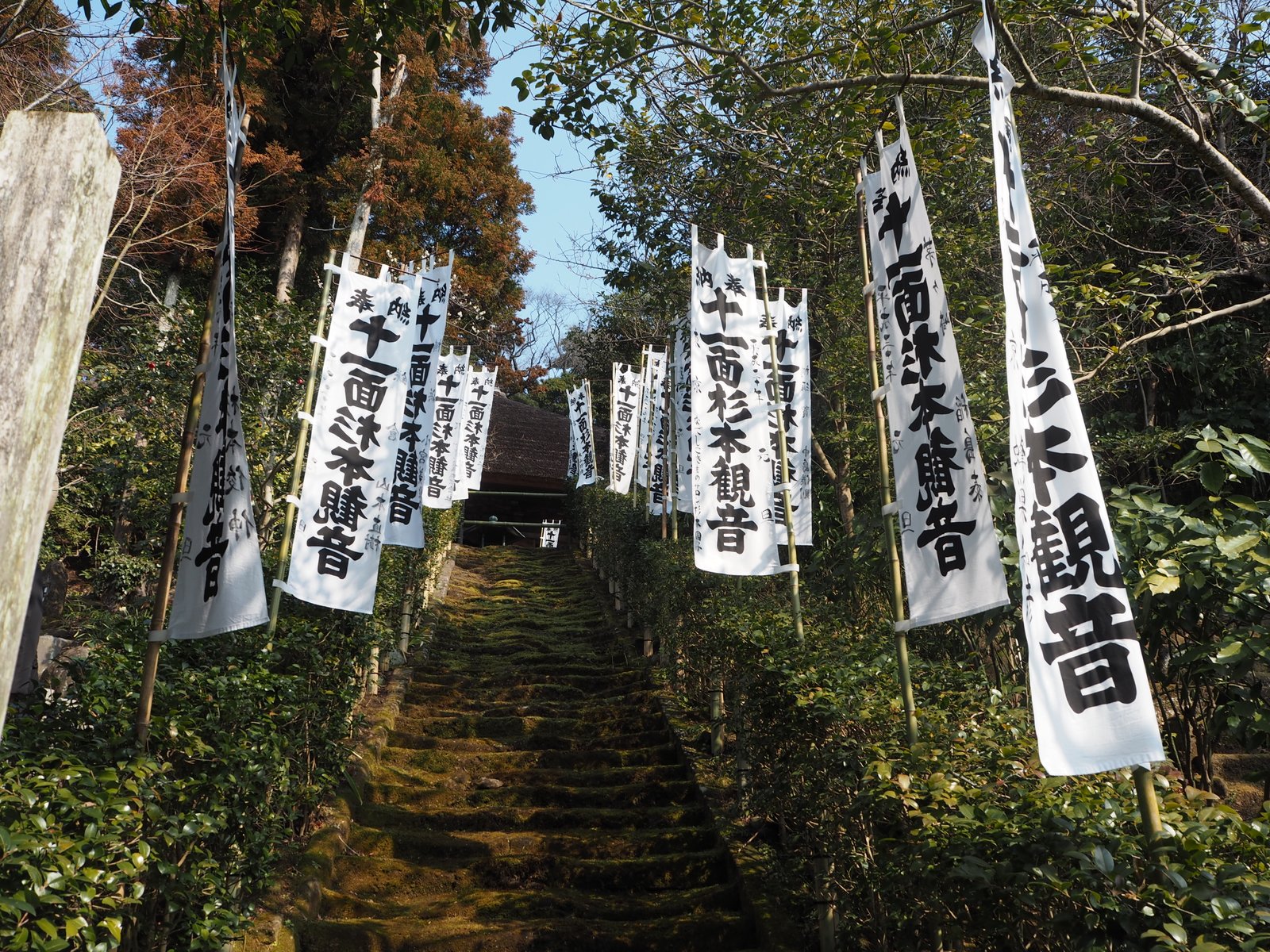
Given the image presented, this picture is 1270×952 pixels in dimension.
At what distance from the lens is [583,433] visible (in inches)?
790

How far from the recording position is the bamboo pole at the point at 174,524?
11.6 ft

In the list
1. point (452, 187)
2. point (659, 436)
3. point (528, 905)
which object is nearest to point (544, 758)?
point (528, 905)

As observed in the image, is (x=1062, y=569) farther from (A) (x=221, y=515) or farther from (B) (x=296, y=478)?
(B) (x=296, y=478)

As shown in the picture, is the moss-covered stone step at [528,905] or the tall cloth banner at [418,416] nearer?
the moss-covered stone step at [528,905]

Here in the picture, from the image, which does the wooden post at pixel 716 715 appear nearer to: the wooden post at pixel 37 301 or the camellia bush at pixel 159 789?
the camellia bush at pixel 159 789

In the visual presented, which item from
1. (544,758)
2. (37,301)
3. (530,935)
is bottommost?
(530,935)

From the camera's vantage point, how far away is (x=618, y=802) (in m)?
7.19

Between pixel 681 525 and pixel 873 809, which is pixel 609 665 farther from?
pixel 873 809

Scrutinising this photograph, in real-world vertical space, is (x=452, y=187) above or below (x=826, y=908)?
above

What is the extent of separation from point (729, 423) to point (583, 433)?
12.3 meters

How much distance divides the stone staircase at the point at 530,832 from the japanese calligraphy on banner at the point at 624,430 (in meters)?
6.72

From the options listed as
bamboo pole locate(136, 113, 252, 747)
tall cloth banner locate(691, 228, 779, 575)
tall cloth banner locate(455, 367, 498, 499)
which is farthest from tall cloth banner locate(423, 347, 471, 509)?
bamboo pole locate(136, 113, 252, 747)

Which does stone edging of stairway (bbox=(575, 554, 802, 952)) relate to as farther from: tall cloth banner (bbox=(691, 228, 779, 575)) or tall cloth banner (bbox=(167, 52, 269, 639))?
tall cloth banner (bbox=(167, 52, 269, 639))

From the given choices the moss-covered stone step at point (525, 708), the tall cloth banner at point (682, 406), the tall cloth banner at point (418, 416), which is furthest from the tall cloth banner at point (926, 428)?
the tall cloth banner at point (682, 406)
